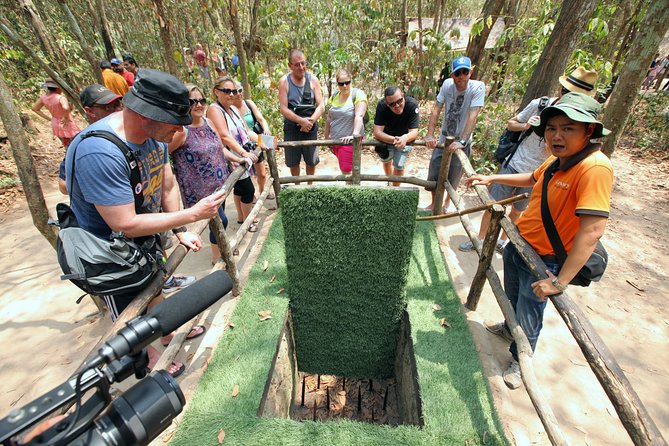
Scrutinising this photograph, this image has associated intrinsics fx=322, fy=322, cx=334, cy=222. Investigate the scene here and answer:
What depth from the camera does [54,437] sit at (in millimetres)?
747

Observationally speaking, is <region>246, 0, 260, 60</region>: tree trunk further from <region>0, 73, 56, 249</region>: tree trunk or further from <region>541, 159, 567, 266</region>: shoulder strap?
<region>541, 159, 567, 266</region>: shoulder strap

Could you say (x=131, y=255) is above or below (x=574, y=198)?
below

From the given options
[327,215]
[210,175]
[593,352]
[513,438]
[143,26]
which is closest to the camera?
[593,352]

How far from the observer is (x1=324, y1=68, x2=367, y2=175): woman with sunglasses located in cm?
447

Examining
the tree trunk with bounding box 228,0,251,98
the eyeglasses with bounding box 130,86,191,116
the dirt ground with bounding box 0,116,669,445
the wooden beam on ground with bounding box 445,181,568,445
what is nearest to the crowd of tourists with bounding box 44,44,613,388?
the eyeglasses with bounding box 130,86,191,116

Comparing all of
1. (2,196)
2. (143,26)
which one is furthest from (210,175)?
(143,26)

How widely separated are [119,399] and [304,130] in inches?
167

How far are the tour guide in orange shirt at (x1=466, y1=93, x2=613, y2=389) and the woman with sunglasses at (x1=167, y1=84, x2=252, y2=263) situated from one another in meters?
2.82

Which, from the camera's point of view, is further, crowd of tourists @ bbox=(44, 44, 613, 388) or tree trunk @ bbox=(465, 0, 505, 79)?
tree trunk @ bbox=(465, 0, 505, 79)

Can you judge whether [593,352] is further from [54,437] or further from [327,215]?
[54,437]

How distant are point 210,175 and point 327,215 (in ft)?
5.04

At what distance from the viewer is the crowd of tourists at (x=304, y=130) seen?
1.63 metres

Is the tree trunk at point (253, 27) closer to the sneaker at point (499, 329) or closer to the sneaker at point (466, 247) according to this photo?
the sneaker at point (466, 247)

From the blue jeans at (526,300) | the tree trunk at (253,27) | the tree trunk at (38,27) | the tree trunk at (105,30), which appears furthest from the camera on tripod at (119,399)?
the tree trunk at (105,30)
